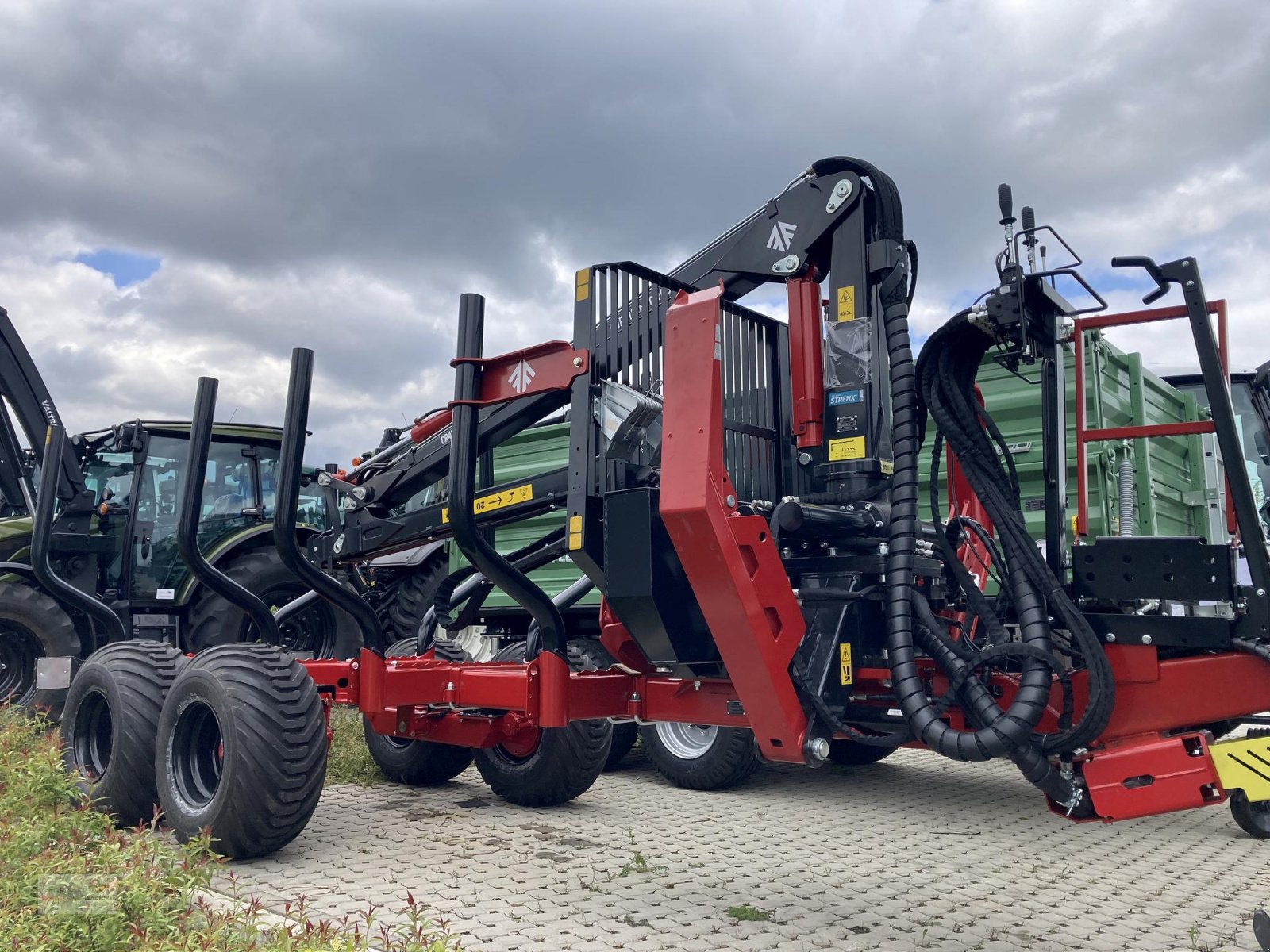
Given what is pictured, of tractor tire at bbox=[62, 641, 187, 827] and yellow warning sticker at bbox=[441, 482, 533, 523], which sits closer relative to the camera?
yellow warning sticker at bbox=[441, 482, 533, 523]

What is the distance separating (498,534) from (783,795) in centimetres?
368

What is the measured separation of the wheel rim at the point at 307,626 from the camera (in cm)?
861

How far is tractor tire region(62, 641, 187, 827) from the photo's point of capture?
4977mm

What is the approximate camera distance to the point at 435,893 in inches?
160

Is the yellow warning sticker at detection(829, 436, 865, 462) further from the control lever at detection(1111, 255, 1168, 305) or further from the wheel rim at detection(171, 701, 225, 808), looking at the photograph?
the wheel rim at detection(171, 701, 225, 808)

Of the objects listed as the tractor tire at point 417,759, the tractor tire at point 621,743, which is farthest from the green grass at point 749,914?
the tractor tire at point 621,743

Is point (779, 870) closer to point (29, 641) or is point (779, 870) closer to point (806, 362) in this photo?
point (806, 362)

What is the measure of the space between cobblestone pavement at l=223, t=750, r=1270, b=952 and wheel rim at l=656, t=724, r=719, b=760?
0.75 ft

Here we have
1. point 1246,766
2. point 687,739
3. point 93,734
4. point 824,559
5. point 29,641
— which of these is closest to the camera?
point 1246,766

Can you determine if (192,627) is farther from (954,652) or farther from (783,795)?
(954,652)

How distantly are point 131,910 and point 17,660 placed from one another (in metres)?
6.01

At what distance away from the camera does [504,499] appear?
4855 mm

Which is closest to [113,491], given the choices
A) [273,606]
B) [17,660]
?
[17,660]

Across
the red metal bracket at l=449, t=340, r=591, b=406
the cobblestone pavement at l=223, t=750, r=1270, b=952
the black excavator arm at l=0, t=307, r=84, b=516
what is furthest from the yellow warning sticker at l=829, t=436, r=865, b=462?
the black excavator arm at l=0, t=307, r=84, b=516
